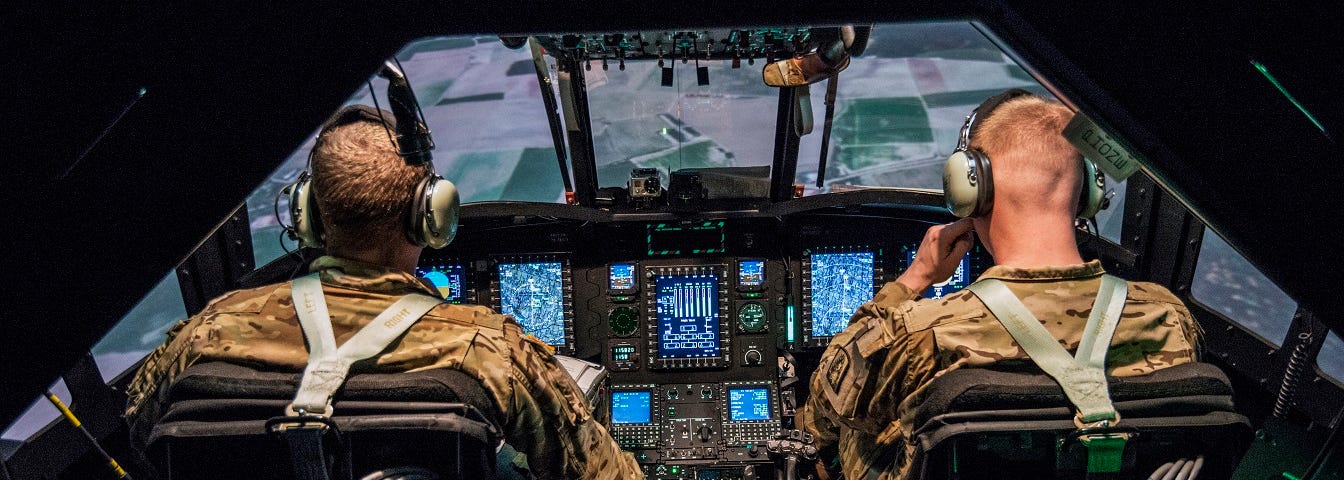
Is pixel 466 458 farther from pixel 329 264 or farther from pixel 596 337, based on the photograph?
pixel 596 337

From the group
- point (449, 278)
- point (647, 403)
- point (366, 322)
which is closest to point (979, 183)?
point (366, 322)

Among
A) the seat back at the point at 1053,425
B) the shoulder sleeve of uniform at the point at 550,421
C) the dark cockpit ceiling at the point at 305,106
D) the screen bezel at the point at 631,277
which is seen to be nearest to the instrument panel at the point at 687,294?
the screen bezel at the point at 631,277

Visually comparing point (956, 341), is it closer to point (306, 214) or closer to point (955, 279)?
point (306, 214)

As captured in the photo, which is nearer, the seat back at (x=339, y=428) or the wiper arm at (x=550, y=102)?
the seat back at (x=339, y=428)

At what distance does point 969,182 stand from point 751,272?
5.47 ft

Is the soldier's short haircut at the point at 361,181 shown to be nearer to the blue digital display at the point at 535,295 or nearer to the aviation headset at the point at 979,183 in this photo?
the aviation headset at the point at 979,183

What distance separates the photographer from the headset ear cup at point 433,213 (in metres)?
1.62

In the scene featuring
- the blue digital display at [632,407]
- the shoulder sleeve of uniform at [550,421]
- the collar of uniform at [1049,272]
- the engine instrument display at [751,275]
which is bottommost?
the blue digital display at [632,407]

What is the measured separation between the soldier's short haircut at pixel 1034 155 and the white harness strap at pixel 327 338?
107 centimetres

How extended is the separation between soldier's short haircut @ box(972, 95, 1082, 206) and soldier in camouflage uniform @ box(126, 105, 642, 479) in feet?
3.05

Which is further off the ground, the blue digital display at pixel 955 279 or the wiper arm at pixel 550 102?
the wiper arm at pixel 550 102

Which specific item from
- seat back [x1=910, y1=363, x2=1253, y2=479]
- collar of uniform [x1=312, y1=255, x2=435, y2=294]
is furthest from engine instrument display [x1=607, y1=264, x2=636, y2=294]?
seat back [x1=910, y1=363, x2=1253, y2=479]

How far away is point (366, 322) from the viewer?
1.60 metres

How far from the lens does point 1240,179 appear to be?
2.60 ft
